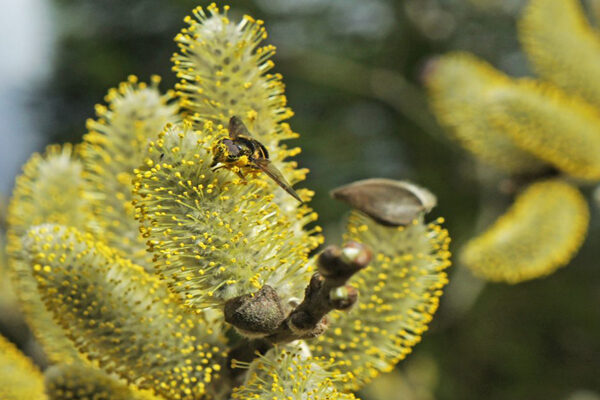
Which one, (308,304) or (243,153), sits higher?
(243,153)

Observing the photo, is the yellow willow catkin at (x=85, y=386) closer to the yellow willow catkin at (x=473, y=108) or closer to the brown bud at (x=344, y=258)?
the brown bud at (x=344, y=258)

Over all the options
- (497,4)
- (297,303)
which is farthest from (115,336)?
(497,4)

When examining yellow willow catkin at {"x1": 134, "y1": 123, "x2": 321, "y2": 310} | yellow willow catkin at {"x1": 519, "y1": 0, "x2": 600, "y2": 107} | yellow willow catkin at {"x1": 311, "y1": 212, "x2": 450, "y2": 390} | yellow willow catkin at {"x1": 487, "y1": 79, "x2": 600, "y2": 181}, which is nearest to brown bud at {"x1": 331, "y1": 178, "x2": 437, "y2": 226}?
yellow willow catkin at {"x1": 311, "y1": 212, "x2": 450, "y2": 390}

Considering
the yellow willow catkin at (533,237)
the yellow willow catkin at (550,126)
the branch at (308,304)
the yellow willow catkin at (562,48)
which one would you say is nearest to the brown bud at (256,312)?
the branch at (308,304)

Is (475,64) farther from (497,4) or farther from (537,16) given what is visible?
(497,4)

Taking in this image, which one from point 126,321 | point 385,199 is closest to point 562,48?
point 385,199

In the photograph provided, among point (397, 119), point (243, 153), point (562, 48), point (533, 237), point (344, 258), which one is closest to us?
point (344, 258)

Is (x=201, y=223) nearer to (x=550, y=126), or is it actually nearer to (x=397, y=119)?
(x=550, y=126)
